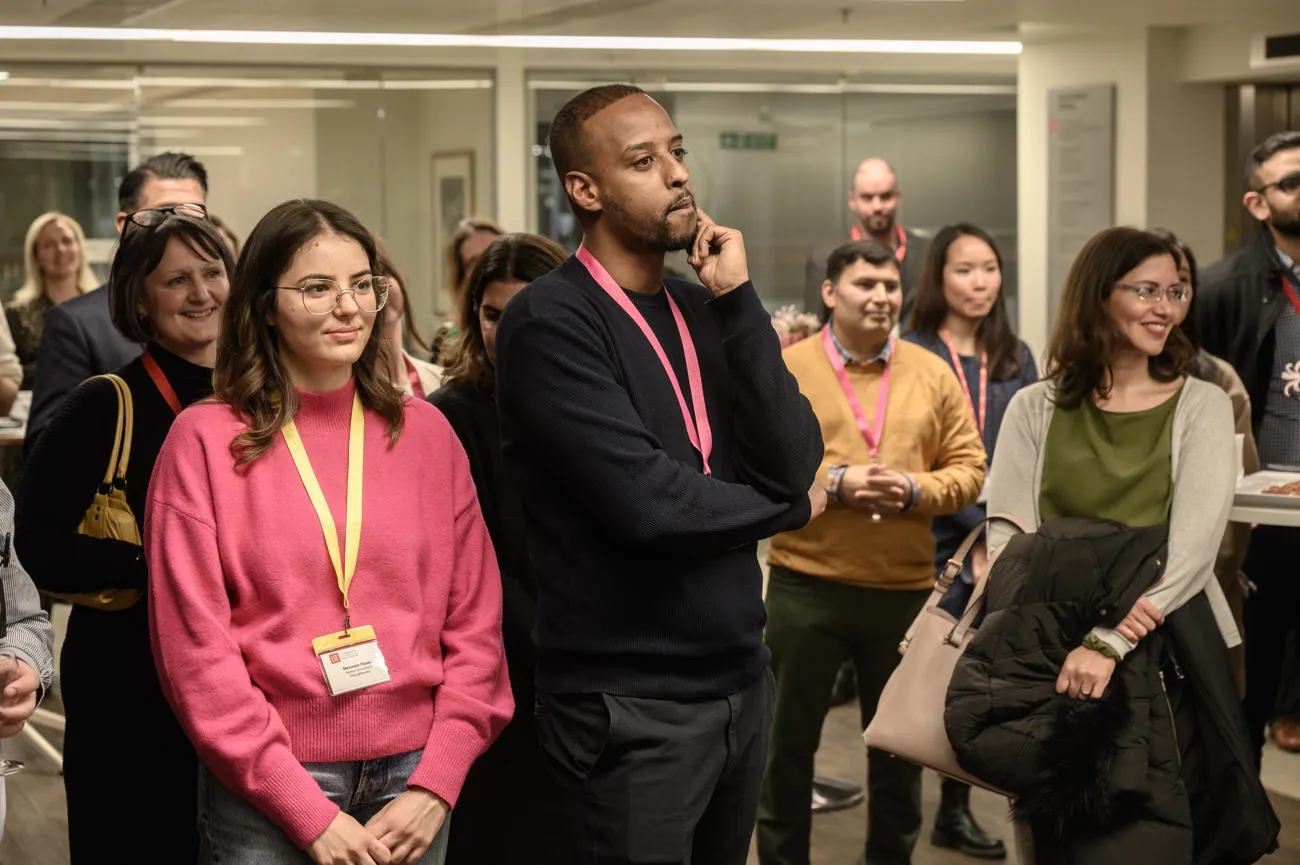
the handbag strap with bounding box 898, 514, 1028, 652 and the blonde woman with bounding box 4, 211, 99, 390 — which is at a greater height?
the blonde woman with bounding box 4, 211, 99, 390

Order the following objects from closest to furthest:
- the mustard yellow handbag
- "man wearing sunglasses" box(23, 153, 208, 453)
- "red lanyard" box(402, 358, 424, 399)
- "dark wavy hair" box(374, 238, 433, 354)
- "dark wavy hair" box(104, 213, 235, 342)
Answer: "dark wavy hair" box(374, 238, 433, 354) → the mustard yellow handbag → "dark wavy hair" box(104, 213, 235, 342) → "man wearing sunglasses" box(23, 153, 208, 453) → "red lanyard" box(402, 358, 424, 399)

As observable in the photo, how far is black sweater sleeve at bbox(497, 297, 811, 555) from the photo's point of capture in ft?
7.10

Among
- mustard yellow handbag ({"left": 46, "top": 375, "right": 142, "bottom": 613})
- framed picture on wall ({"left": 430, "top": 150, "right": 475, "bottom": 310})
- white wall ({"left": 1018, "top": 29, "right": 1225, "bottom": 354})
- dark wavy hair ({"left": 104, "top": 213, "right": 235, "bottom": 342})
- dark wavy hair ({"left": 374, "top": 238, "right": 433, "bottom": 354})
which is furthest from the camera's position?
framed picture on wall ({"left": 430, "top": 150, "right": 475, "bottom": 310})

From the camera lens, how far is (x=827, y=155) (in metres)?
10.4

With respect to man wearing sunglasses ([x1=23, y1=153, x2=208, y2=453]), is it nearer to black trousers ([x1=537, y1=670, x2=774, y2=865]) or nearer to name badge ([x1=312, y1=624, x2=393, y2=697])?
name badge ([x1=312, y1=624, x2=393, y2=697])

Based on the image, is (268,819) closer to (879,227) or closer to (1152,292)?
(1152,292)

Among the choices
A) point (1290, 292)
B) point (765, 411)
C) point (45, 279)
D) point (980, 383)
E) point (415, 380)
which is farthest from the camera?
point (45, 279)

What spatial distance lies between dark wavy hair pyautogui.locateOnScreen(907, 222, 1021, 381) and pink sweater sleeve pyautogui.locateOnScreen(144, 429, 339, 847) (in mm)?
3058

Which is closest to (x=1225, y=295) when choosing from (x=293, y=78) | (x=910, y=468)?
(x=910, y=468)

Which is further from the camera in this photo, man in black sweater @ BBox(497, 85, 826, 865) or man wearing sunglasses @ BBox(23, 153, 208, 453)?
man wearing sunglasses @ BBox(23, 153, 208, 453)

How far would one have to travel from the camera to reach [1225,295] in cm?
459

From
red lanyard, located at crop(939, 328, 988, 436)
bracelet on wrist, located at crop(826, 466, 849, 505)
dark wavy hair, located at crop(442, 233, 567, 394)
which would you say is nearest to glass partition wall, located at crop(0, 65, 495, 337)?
red lanyard, located at crop(939, 328, 988, 436)

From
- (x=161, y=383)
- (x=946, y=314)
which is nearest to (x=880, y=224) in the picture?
(x=946, y=314)

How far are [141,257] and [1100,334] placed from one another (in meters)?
2.04
